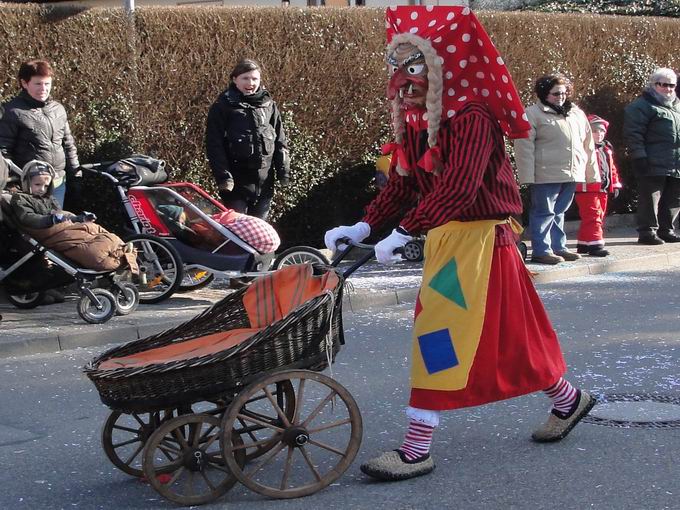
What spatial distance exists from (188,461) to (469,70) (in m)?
1.96

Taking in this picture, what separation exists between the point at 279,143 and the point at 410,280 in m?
1.70

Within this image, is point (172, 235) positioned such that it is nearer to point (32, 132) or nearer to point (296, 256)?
point (296, 256)

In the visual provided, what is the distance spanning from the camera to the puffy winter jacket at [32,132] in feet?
30.8

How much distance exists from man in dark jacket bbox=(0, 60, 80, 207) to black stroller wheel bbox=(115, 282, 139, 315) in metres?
1.32

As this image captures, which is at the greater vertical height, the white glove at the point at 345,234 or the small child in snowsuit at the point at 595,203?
the white glove at the point at 345,234

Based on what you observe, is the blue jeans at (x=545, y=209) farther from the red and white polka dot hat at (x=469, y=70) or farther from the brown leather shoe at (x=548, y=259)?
the red and white polka dot hat at (x=469, y=70)

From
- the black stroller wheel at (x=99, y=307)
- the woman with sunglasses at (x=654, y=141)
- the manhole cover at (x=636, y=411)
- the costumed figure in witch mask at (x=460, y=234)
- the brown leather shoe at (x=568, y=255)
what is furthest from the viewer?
the woman with sunglasses at (x=654, y=141)

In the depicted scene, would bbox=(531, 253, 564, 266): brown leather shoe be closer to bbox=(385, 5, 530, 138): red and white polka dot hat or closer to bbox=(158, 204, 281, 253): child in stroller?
bbox=(158, 204, 281, 253): child in stroller

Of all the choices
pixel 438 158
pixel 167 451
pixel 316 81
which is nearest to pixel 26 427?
pixel 167 451

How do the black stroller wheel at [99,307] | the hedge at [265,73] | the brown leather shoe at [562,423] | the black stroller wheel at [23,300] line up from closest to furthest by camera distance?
1. the brown leather shoe at [562,423]
2. the black stroller wheel at [99,307]
3. the black stroller wheel at [23,300]
4. the hedge at [265,73]

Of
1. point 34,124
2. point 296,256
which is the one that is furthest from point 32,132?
point 296,256

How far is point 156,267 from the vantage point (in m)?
9.24

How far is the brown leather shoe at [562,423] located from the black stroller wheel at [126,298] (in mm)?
4133

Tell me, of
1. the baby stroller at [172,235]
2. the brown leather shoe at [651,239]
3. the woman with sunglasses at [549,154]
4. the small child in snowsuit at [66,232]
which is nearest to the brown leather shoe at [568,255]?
the woman with sunglasses at [549,154]
